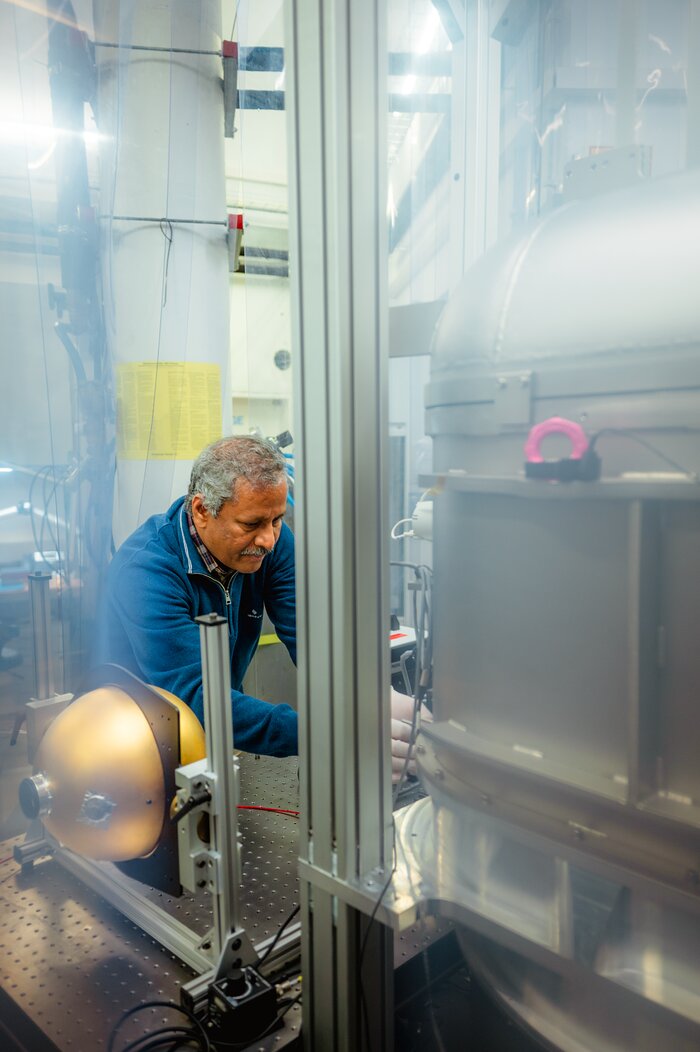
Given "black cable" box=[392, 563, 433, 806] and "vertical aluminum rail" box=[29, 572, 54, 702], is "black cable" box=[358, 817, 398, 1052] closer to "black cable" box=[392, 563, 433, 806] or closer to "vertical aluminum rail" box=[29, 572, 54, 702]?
"black cable" box=[392, 563, 433, 806]

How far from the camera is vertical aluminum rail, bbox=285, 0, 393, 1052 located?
2.12 ft

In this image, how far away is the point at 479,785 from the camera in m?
0.64

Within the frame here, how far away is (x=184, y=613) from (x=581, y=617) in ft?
2.54

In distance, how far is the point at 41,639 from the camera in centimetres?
118

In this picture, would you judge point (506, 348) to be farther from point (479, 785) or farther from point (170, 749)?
point (170, 749)

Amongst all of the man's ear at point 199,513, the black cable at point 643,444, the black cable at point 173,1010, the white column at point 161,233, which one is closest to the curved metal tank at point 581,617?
the black cable at point 643,444

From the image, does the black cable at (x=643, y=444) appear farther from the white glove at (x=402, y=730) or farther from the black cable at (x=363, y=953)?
the black cable at (x=363, y=953)

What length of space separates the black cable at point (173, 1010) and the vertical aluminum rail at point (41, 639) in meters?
0.51

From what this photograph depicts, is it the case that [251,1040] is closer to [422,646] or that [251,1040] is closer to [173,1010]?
[173,1010]

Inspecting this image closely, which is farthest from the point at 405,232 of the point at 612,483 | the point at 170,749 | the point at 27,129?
the point at 27,129

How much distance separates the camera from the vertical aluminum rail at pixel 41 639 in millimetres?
1164

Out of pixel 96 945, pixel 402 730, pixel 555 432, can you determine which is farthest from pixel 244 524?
pixel 555 432

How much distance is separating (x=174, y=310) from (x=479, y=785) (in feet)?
3.96

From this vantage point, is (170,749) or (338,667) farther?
(170,749)
